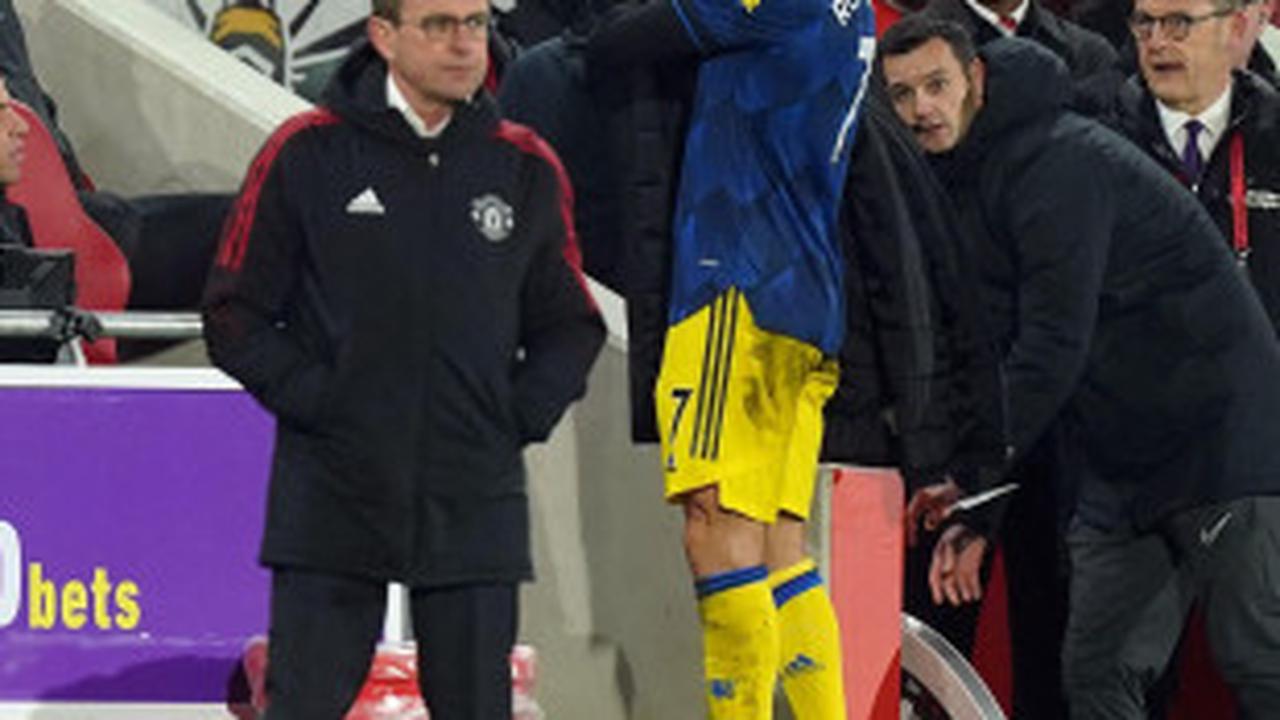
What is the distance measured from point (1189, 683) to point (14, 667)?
10.3 ft

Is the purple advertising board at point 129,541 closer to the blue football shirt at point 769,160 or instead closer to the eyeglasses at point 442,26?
the blue football shirt at point 769,160

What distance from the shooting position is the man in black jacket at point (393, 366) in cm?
690

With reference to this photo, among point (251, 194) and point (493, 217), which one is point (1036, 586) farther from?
point (251, 194)

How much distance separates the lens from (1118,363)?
29.1ft

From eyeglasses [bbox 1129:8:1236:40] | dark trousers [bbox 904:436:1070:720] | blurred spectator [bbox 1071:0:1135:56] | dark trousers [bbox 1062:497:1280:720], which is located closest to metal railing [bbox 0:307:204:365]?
dark trousers [bbox 904:436:1070:720]

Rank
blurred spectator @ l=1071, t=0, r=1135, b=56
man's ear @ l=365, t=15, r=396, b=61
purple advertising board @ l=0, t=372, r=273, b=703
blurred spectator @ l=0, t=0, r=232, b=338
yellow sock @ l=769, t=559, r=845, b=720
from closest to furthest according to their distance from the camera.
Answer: man's ear @ l=365, t=15, r=396, b=61
yellow sock @ l=769, t=559, r=845, b=720
purple advertising board @ l=0, t=372, r=273, b=703
blurred spectator @ l=0, t=0, r=232, b=338
blurred spectator @ l=1071, t=0, r=1135, b=56

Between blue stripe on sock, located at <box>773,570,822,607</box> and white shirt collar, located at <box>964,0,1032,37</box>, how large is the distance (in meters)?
2.72

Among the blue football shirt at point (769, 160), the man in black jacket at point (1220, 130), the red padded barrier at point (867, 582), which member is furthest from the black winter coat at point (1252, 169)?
the blue football shirt at point (769, 160)

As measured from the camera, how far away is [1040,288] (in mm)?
8672

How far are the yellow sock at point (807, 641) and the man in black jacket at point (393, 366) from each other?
1041 millimetres

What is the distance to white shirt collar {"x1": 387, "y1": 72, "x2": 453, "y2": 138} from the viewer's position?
23.1 ft

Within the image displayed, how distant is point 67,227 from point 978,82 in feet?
7.81

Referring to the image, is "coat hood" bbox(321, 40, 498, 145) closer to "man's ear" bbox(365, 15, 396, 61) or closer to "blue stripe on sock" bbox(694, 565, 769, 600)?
"man's ear" bbox(365, 15, 396, 61)

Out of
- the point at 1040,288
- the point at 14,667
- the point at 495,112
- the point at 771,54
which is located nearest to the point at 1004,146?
the point at 1040,288
